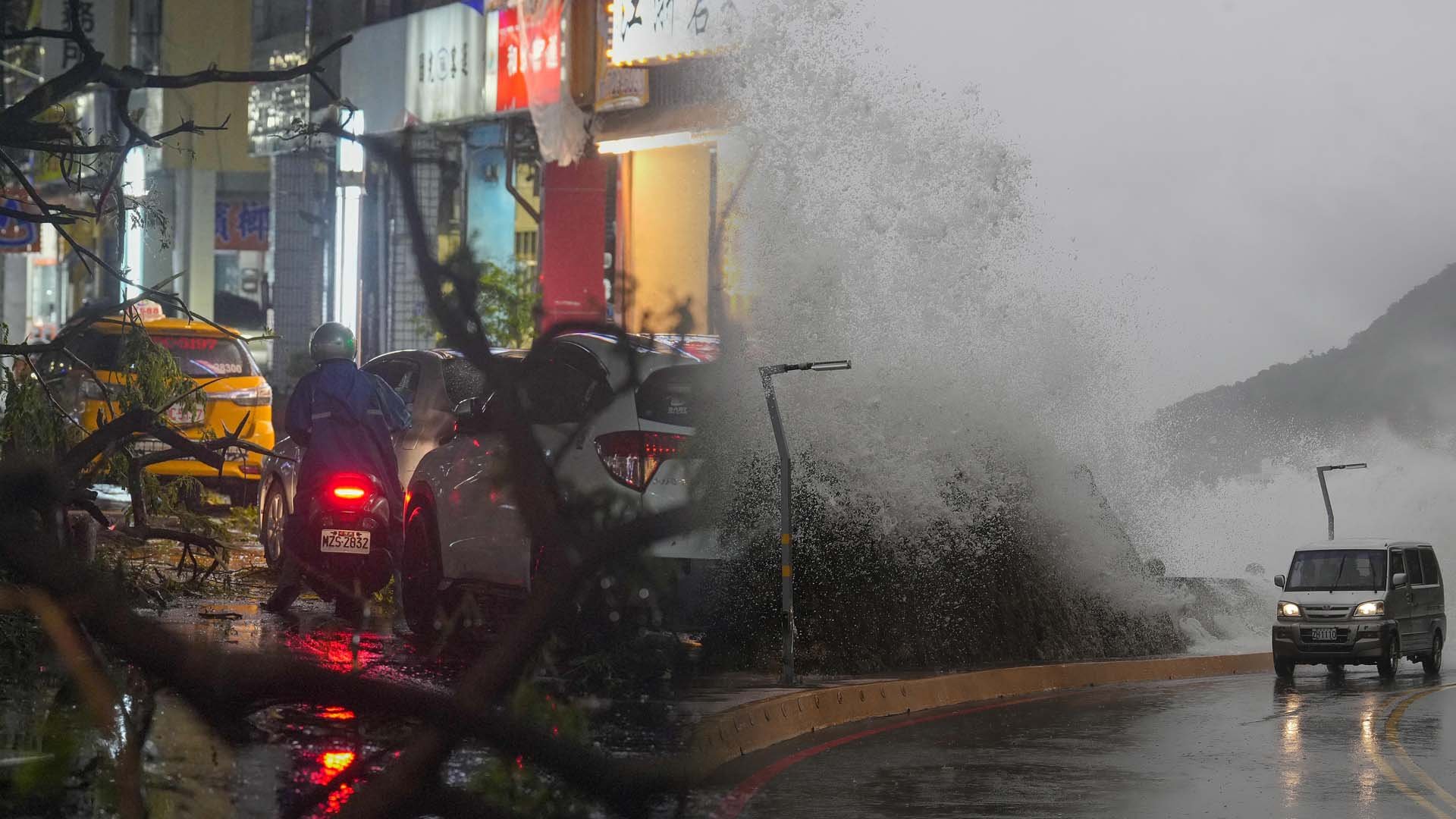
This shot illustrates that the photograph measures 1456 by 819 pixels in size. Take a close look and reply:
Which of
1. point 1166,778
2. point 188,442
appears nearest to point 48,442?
point 188,442

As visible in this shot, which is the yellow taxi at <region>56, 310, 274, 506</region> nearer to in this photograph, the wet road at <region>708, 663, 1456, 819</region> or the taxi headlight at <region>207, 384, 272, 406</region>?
the taxi headlight at <region>207, 384, 272, 406</region>

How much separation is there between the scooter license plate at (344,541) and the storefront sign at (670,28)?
15.3 meters

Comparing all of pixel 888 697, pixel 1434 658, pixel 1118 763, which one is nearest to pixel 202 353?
pixel 888 697

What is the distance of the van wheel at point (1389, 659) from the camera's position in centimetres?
2100

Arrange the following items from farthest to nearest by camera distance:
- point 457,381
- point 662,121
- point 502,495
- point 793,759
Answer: point 662,121 < point 457,381 < point 793,759 < point 502,495

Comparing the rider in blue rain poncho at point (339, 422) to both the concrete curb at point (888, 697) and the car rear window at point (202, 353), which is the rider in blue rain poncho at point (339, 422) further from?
the car rear window at point (202, 353)

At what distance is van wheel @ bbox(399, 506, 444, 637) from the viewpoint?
12.6 m

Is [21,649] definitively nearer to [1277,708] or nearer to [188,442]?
[188,442]

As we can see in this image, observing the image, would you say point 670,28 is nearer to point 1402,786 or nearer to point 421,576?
point 421,576

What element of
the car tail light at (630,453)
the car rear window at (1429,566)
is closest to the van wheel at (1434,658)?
the car rear window at (1429,566)

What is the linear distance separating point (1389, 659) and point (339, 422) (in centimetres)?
1395

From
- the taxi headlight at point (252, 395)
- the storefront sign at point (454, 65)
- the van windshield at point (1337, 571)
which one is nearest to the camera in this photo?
the taxi headlight at point (252, 395)

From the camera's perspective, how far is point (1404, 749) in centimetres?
1240

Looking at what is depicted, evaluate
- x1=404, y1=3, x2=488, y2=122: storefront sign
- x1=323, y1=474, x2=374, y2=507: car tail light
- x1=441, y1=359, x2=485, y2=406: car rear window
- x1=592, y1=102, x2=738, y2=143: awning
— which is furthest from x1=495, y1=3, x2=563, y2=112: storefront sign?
x1=323, y1=474, x2=374, y2=507: car tail light
